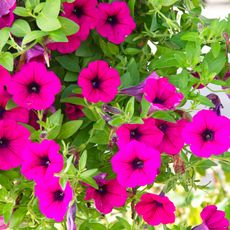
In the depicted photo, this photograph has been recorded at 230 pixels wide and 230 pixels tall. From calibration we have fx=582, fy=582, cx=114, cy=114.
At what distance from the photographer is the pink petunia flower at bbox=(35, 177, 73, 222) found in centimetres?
90

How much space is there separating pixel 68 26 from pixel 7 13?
0.32 ft

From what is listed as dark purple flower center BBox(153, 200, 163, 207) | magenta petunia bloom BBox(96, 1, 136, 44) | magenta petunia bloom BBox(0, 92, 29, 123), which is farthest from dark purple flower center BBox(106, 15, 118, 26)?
dark purple flower center BBox(153, 200, 163, 207)

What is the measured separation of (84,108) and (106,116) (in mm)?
56

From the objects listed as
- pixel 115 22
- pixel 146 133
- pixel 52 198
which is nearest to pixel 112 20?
pixel 115 22

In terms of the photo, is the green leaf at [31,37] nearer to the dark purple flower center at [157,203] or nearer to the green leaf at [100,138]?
the green leaf at [100,138]

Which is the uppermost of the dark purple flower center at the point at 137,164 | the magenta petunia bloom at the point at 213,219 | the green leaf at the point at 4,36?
the green leaf at the point at 4,36

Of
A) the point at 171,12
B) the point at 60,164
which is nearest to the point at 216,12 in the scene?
the point at 171,12

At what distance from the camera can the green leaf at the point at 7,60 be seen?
2.97 feet

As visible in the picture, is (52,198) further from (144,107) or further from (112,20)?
(112,20)

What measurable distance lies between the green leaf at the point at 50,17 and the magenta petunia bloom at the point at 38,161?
175mm

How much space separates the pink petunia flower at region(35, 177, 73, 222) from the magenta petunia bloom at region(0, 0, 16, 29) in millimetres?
260

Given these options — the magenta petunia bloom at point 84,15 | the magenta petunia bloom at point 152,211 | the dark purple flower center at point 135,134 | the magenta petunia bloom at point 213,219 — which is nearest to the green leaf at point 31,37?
the magenta petunia bloom at point 84,15

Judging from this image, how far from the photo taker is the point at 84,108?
3.21 ft

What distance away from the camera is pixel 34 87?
3.09 ft
